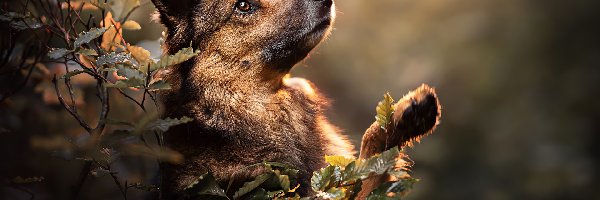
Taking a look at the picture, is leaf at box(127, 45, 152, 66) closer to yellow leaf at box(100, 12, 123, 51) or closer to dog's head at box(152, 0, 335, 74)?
yellow leaf at box(100, 12, 123, 51)

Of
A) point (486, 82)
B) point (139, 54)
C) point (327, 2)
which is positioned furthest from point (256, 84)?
point (486, 82)

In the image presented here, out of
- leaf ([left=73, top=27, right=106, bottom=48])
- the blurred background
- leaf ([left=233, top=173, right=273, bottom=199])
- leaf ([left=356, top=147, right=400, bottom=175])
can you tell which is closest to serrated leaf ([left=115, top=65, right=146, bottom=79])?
leaf ([left=73, top=27, right=106, bottom=48])

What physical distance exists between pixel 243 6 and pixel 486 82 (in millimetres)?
5619

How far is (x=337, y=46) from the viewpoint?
9109 millimetres

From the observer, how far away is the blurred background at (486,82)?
8.41 metres

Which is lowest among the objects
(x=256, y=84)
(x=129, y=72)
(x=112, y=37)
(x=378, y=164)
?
(x=378, y=164)

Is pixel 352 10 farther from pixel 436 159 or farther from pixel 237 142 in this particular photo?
pixel 237 142

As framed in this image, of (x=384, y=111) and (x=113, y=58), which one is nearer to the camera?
(x=113, y=58)

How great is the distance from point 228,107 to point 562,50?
590cm

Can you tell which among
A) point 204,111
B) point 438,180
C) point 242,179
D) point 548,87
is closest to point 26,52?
point 204,111

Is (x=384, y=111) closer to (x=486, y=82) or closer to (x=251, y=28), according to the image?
→ (x=251, y=28)

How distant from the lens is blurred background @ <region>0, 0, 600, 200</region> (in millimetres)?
8414

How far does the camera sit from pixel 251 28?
3.87 metres

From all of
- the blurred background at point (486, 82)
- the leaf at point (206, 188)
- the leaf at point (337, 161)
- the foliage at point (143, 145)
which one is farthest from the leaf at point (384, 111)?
the blurred background at point (486, 82)
